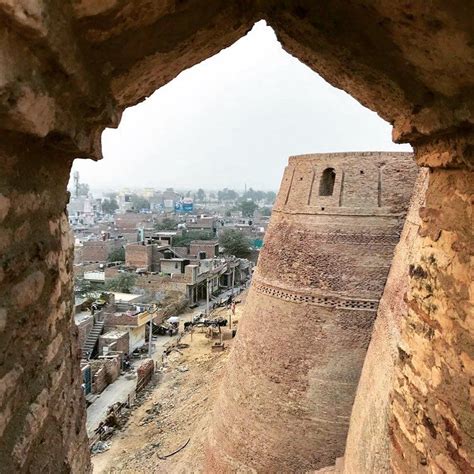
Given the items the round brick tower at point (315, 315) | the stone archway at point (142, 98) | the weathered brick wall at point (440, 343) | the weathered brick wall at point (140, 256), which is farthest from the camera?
the weathered brick wall at point (140, 256)

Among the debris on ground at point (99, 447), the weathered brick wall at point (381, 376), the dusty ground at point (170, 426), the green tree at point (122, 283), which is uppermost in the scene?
the weathered brick wall at point (381, 376)

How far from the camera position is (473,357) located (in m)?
2.48

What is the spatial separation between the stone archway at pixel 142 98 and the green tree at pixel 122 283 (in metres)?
27.3

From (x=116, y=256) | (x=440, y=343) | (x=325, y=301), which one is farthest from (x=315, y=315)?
(x=116, y=256)

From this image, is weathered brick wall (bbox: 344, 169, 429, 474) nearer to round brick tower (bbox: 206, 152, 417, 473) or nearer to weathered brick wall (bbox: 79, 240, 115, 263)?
round brick tower (bbox: 206, 152, 417, 473)

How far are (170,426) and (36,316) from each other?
40.4ft

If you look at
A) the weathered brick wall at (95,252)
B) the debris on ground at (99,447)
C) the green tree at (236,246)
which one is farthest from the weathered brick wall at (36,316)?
the green tree at (236,246)

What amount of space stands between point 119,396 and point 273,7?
15.6 meters

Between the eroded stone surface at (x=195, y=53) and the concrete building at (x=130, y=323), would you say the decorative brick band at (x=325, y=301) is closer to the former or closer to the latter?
→ the eroded stone surface at (x=195, y=53)

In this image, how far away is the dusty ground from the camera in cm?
1162

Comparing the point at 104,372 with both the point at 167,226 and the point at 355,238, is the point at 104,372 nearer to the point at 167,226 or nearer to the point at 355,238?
the point at 355,238

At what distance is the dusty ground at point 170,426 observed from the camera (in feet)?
38.1

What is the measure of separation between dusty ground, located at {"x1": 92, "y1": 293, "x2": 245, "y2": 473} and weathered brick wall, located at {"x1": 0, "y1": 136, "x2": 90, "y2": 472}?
8781mm

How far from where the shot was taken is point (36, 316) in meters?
2.31
